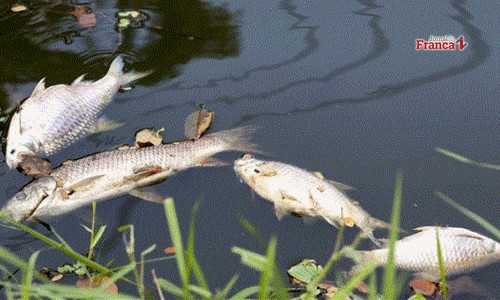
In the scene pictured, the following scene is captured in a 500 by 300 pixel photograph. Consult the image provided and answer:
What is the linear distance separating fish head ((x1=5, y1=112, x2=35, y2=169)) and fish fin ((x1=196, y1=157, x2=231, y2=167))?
78 cm

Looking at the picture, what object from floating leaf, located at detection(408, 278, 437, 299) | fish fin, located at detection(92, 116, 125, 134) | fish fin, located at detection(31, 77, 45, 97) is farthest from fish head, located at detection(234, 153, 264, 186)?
fish fin, located at detection(31, 77, 45, 97)

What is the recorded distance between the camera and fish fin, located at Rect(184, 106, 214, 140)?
335cm

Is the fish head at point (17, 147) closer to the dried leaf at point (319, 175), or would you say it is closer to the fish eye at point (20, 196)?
the fish eye at point (20, 196)

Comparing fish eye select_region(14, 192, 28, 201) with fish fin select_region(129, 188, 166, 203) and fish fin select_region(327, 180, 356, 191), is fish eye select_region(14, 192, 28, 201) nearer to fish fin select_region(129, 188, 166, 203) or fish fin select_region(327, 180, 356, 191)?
fish fin select_region(129, 188, 166, 203)

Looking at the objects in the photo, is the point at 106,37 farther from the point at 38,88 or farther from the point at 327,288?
the point at 327,288

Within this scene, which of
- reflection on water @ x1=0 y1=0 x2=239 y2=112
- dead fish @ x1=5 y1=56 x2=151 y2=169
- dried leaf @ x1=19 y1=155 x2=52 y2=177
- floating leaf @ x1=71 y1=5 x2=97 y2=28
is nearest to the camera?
dried leaf @ x1=19 y1=155 x2=52 y2=177

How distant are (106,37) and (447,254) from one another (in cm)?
246

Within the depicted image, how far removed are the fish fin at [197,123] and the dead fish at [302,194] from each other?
0.36 metres

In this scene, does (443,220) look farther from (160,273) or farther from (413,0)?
(413,0)

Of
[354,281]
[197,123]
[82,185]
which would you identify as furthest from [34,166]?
[354,281]

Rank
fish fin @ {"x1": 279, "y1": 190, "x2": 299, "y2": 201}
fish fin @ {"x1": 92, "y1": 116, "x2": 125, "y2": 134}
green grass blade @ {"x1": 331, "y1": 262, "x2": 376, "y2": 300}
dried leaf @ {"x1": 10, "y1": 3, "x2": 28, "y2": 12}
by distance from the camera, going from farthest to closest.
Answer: dried leaf @ {"x1": 10, "y1": 3, "x2": 28, "y2": 12}, fish fin @ {"x1": 92, "y1": 116, "x2": 125, "y2": 134}, fish fin @ {"x1": 279, "y1": 190, "x2": 299, "y2": 201}, green grass blade @ {"x1": 331, "y1": 262, "x2": 376, "y2": 300}

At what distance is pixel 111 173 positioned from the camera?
3.10 m

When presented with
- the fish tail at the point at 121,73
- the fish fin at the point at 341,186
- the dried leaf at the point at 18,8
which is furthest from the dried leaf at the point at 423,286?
the dried leaf at the point at 18,8

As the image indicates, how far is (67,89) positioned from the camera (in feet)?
11.6
